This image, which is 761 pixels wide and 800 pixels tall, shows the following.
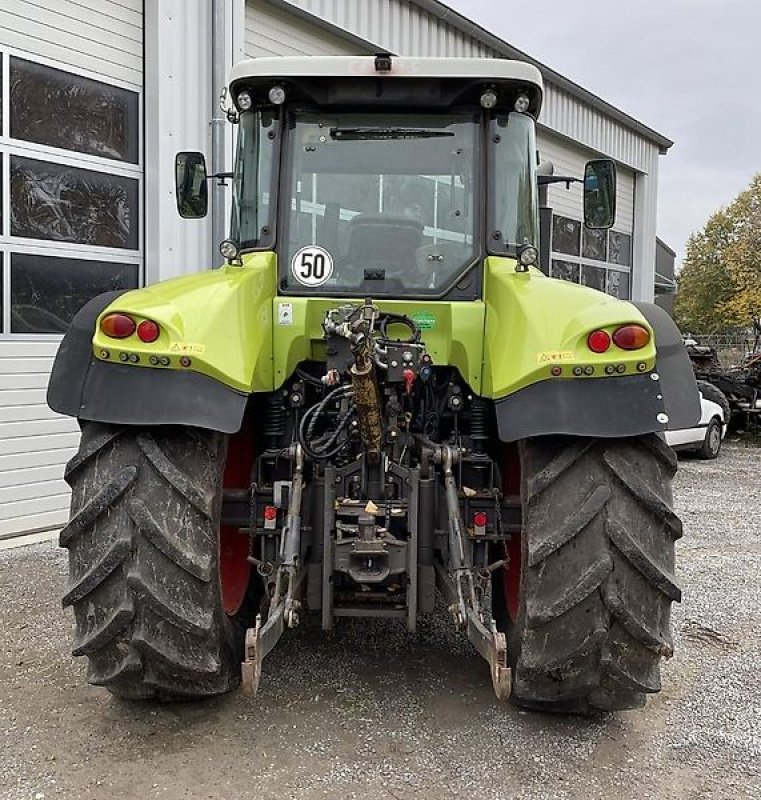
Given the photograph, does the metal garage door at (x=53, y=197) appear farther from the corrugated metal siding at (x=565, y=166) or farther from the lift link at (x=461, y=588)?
the corrugated metal siding at (x=565, y=166)

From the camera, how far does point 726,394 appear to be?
14.9m

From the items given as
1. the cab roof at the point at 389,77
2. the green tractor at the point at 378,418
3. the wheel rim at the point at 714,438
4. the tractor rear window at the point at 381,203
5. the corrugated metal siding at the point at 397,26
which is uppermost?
the corrugated metal siding at the point at 397,26

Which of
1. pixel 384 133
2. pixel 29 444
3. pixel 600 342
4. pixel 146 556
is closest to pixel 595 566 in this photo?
pixel 600 342

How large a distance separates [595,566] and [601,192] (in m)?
2.31

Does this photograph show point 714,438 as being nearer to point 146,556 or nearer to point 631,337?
point 631,337

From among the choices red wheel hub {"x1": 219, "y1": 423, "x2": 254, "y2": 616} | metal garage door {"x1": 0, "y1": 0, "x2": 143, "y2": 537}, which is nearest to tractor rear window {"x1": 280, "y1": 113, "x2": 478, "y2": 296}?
red wheel hub {"x1": 219, "y1": 423, "x2": 254, "y2": 616}

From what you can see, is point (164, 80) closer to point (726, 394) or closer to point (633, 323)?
point (633, 323)

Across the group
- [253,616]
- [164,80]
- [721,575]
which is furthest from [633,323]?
[164,80]

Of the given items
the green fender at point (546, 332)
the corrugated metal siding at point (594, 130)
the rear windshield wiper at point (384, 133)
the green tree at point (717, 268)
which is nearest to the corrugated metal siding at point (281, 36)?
the corrugated metal siding at point (594, 130)

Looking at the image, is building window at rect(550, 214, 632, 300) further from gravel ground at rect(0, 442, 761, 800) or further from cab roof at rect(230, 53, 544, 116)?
gravel ground at rect(0, 442, 761, 800)

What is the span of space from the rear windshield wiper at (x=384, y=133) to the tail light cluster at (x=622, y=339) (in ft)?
4.35

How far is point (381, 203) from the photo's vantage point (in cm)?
392

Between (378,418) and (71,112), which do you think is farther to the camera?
(71,112)

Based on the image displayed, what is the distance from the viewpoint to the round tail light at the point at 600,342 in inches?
122
